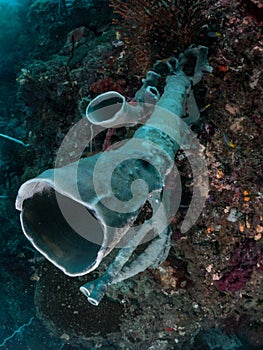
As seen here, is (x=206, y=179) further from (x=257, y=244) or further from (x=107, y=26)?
(x=107, y=26)

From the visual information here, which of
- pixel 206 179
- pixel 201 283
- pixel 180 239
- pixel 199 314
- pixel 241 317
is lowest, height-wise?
pixel 241 317

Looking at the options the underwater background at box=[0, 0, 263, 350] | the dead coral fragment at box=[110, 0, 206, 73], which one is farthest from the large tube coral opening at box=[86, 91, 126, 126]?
the dead coral fragment at box=[110, 0, 206, 73]

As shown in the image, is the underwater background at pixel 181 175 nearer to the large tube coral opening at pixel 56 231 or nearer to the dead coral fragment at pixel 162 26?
the dead coral fragment at pixel 162 26

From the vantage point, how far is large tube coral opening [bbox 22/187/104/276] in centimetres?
188

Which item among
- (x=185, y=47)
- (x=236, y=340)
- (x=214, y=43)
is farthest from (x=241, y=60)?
(x=236, y=340)

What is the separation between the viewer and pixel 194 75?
11.5 feet

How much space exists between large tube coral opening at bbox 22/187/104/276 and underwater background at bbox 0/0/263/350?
76.7 inches

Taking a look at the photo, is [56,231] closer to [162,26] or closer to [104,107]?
[104,107]

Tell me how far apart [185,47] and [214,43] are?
0.33 metres

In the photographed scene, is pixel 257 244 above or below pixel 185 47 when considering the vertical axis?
below

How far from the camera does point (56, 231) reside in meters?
2.01

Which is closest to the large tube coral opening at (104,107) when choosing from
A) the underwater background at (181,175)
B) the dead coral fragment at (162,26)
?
the underwater background at (181,175)

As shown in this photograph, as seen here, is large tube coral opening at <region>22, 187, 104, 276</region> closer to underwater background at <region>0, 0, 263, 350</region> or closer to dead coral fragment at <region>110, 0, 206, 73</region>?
underwater background at <region>0, 0, 263, 350</region>

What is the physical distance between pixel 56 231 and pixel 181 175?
2046mm
